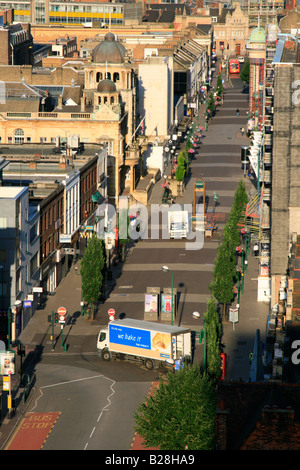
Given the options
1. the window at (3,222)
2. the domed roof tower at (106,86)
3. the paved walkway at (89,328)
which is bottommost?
the paved walkway at (89,328)

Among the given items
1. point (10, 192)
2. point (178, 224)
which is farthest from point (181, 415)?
point (178, 224)

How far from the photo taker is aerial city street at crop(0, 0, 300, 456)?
227 ft

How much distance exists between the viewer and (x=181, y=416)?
223ft

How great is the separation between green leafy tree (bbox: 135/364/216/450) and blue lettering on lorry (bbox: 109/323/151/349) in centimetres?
2060

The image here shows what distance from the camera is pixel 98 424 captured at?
3189 inches

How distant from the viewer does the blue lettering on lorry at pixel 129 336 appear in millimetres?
91250

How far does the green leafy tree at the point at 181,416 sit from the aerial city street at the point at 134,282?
10 centimetres

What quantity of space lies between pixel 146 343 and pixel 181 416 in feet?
77.9

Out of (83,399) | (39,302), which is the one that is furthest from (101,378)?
(39,302)

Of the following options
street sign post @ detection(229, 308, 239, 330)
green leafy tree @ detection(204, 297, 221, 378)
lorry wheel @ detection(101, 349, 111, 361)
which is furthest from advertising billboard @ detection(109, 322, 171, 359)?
street sign post @ detection(229, 308, 239, 330)

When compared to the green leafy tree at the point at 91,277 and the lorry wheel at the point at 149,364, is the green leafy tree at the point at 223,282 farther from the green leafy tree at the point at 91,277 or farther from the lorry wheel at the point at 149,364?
the lorry wheel at the point at 149,364

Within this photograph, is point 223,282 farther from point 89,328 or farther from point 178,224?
point 178,224

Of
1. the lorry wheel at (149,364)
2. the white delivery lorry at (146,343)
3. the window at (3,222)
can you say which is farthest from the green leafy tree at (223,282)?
the window at (3,222)
